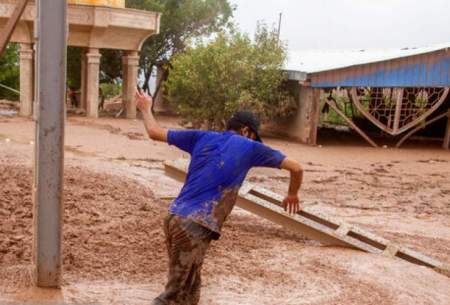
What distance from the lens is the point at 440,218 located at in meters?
10.0

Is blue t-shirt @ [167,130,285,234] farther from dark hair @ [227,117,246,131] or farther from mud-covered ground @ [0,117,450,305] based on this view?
mud-covered ground @ [0,117,450,305]

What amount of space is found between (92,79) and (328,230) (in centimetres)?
1585

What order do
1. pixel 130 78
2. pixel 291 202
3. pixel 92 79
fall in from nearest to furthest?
pixel 291 202 < pixel 92 79 < pixel 130 78

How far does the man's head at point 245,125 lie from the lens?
161 inches

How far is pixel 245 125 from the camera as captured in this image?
4090mm

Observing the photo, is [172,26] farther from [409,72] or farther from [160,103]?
[409,72]

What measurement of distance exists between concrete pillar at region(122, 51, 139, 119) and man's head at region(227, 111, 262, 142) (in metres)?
18.0

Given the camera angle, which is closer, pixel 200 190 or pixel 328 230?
pixel 200 190

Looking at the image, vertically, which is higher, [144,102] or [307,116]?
[144,102]

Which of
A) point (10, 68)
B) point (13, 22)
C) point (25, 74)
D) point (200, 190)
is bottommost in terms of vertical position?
point (200, 190)

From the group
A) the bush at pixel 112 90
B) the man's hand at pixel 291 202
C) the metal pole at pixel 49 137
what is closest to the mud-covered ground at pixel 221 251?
the metal pole at pixel 49 137

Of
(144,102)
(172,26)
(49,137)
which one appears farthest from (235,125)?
(172,26)

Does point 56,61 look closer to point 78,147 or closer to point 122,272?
point 122,272

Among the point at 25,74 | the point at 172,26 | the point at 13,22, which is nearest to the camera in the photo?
the point at 13,22
